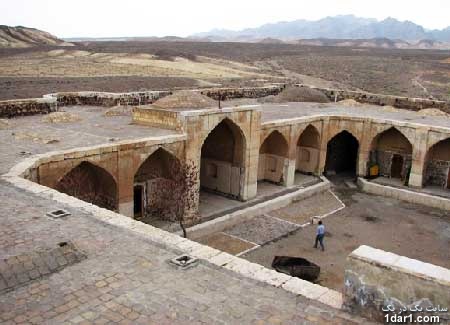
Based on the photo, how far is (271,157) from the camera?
23.7 m

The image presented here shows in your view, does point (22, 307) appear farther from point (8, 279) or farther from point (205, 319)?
point (205, 319)

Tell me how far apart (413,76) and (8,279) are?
72.4 meters

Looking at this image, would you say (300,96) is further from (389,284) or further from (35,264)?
(389,284)

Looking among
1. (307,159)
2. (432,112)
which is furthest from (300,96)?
(432,112)

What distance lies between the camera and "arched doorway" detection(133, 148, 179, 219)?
1702 centimetres

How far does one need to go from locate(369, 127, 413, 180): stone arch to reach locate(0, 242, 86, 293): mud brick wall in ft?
65.4

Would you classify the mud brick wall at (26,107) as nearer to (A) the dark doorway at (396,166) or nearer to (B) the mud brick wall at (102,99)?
(B) the mud brick wall at (102,99)

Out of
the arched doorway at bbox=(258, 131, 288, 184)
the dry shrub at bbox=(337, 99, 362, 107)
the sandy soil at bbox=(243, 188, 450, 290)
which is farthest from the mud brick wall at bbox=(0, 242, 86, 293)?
the dry shrub at bbox=(337, 99, 362, 107)

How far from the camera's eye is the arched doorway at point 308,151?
2534 cm

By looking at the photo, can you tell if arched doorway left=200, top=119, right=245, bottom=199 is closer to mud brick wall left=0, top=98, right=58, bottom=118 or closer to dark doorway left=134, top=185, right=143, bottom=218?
dark doorway left=134, top=185, right=143, bottom=218

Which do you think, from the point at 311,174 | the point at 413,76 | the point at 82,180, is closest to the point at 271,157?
the point at 311,174

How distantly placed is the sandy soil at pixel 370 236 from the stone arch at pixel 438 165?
8.52 ft

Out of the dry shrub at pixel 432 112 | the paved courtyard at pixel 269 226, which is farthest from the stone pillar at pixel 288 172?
the dry shrub at pixel 432 112

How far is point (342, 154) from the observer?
2827cm
